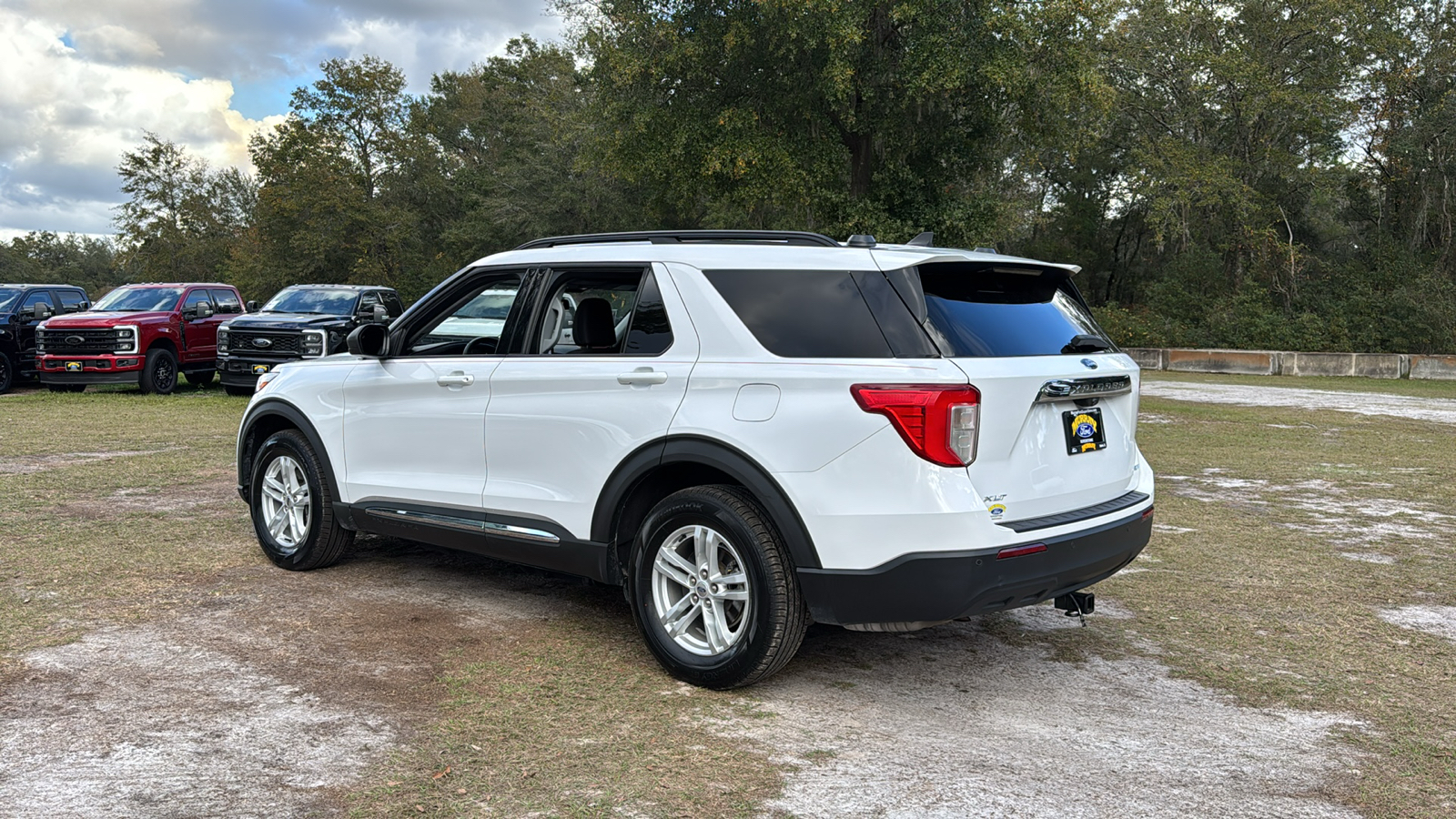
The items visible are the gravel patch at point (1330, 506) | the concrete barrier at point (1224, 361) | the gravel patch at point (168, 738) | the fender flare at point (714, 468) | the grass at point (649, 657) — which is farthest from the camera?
the concrete barrier at point (1224, 361)

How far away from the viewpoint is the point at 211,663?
463cm

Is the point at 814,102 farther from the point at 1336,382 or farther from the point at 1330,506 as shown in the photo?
the point at 1330,506

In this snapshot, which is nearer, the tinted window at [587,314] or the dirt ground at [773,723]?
the dirt ground at [773,723]

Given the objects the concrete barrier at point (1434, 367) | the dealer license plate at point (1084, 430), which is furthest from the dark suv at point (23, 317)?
the concrete barrier at point (1434, 367)

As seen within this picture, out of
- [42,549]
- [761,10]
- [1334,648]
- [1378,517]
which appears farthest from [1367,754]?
[761,10]

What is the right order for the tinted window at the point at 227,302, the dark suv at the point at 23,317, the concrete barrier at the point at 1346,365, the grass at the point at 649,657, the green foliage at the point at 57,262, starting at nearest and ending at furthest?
1. the grass at the point at 649,657
2. the dark suv at the point at 23,317
3. the tinted window at the point at 227,302
4. the concrete barrier at the point at 1346,365
5. the green foliage at the point at 57,262

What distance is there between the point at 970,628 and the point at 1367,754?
1908mm

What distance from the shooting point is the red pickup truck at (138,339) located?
1814 centimetres

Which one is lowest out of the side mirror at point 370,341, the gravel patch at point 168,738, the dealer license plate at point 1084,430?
the gravel patch at point 168,738

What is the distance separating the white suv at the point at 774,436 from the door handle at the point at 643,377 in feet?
0.04

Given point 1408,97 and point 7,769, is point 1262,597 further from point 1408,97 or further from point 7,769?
point 1408,97

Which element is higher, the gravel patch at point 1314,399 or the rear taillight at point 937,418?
the rear taillight at point 937,418

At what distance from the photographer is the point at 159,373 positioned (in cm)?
1897

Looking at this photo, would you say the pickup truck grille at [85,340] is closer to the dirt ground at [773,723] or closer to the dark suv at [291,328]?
the dark suv at [291,328]
